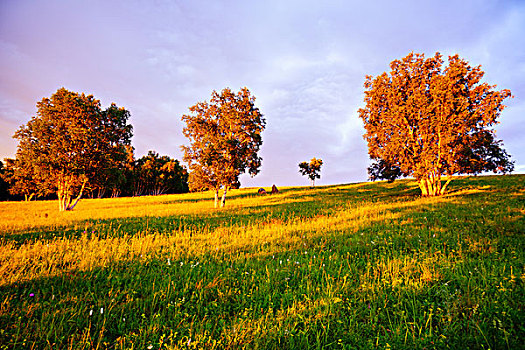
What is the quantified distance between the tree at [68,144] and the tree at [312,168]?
206 ft

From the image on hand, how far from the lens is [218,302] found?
10.5 feet

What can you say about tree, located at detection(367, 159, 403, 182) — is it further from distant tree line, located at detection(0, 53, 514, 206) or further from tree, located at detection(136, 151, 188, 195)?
tree, located at detection(136, 151, 188, 195)

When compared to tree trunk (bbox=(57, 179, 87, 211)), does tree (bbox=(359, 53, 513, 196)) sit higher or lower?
higher

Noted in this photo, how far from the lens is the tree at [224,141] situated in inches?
744

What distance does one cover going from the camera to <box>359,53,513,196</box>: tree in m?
18.0

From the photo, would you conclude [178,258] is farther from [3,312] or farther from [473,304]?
[473,304]

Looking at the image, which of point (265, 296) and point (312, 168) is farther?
point (312, 168)

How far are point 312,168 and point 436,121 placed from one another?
183 ft

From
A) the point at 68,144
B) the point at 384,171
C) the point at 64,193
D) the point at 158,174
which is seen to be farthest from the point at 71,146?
the point at 158,174

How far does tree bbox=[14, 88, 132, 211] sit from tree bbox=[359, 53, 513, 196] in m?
29.0

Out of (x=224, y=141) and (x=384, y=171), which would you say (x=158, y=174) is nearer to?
(x=224, y=141)

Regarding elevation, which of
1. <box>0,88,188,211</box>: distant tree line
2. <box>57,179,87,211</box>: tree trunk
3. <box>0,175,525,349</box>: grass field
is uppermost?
<box>0,88,188,211</box>: distant tree line

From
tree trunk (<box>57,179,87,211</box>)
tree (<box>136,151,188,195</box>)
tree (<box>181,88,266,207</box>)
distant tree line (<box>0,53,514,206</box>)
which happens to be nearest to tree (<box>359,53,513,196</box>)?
distant tree line (<box>0,53,514,206</box>)

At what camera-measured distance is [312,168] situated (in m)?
74.2
